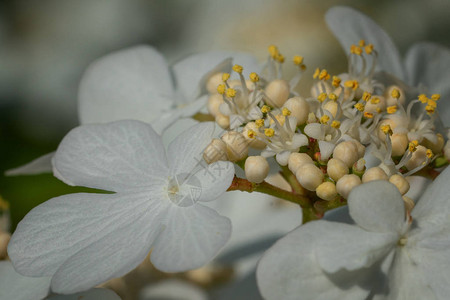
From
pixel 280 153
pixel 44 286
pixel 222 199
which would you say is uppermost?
pixel 280 153

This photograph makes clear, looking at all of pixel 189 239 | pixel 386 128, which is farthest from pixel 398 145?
pixel 189 239

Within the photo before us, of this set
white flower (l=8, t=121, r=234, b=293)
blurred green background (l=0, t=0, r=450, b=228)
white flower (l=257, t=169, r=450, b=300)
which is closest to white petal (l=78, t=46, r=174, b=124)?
white flower (l=8, t=121, r=234, b=293)

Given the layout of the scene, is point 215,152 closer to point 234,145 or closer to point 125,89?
point 234,145

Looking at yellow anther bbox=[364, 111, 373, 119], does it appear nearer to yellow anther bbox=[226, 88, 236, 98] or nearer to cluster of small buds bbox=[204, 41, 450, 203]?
cluster of small buds bbox=[204, 41, 450, 203]

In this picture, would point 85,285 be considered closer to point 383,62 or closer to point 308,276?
point 308,276

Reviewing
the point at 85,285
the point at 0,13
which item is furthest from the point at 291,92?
the point at 0,13

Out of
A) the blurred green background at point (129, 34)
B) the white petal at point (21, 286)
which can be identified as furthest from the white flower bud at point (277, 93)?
the blurred green background at point (129, 34)

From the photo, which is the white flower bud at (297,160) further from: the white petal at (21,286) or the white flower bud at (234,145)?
the white petal at (21,286)
